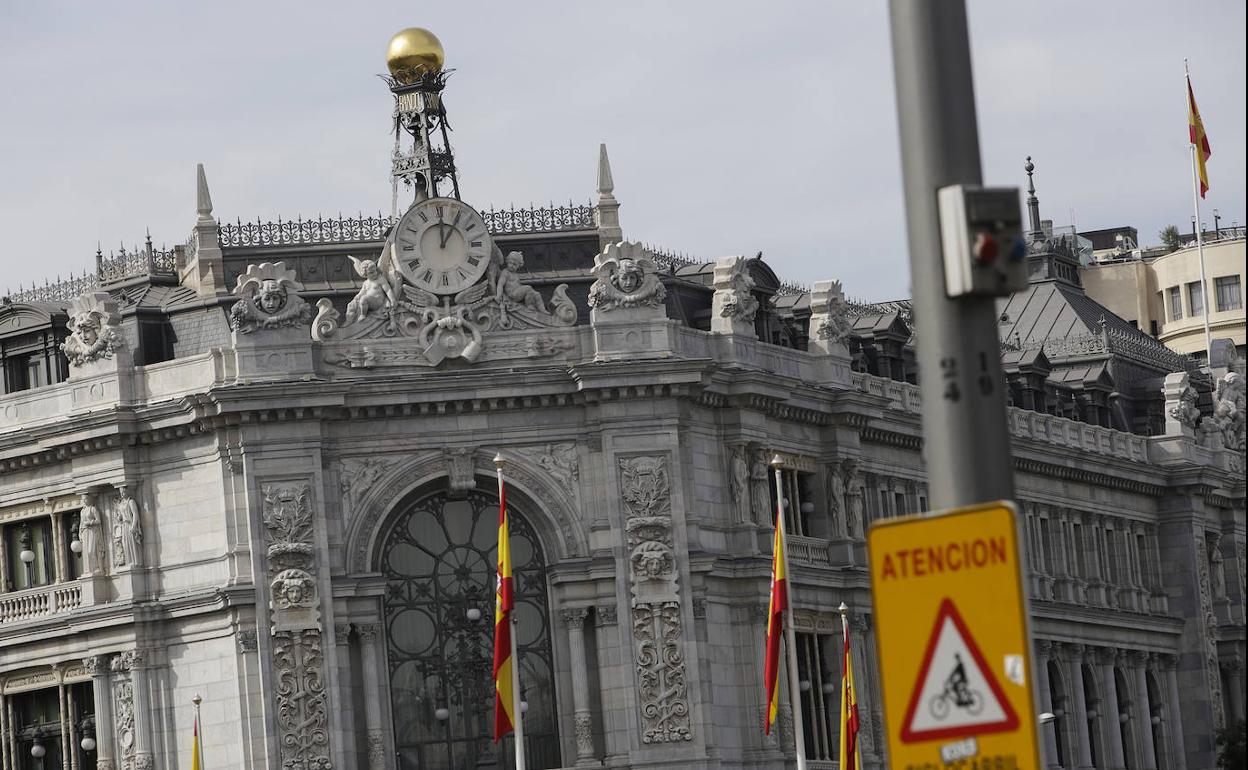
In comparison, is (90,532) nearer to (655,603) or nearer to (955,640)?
(655,603)

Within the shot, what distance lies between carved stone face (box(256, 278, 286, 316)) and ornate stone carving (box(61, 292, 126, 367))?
4702mm

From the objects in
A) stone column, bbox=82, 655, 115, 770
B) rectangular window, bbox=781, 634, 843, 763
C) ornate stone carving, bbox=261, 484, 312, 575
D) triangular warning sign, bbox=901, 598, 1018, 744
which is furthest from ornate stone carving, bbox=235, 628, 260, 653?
triangular warning sign, bbox=901, 598, 1018, 744

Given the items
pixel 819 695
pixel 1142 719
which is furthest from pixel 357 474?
pixel 1142 719

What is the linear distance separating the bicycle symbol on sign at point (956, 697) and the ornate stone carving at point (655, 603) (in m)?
55.4

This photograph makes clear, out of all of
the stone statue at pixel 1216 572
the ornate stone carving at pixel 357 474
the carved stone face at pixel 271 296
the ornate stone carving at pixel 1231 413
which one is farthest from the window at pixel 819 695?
the ornate stone carving at pixel 1231 413

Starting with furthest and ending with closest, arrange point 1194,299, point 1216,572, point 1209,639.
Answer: point 1194,299 → point 1216,572 → point 1209,639

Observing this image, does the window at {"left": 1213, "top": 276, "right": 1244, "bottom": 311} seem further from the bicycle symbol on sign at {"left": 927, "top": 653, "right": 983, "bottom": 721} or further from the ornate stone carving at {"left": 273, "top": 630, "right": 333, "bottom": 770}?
the bicycle symbol on sign at {"left": 927, "top": 653, "right": 983, "bottom": 721}

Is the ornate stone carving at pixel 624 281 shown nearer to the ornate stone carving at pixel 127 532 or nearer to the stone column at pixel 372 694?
the stone column at pixel 372 694

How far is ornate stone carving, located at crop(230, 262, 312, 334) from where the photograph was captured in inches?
2707

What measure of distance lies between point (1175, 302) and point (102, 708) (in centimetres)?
7628

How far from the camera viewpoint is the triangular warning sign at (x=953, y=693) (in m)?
12.3

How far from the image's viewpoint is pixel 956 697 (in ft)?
41.0

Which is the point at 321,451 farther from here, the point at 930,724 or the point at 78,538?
the point at 930,724

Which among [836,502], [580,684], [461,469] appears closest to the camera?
[580,684]
